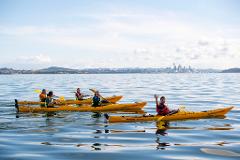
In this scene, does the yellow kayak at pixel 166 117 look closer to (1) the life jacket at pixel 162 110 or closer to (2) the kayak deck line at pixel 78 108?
(1) the life jacket at pixel 162 110

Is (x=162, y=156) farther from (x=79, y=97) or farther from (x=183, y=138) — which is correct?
(x=79, y=97)

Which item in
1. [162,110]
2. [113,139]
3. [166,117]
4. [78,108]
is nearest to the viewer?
[113,139]

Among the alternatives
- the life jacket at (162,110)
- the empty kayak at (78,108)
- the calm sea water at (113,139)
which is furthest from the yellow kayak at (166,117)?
the empty kayak at (78,108)

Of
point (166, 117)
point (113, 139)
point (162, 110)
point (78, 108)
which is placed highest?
point (162, 110)

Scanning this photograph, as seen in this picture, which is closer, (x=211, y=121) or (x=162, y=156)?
(x=162, y=156)

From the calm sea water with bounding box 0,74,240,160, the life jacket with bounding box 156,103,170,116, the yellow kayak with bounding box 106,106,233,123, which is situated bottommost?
the calm sea water with bounding box 0,74,240,160

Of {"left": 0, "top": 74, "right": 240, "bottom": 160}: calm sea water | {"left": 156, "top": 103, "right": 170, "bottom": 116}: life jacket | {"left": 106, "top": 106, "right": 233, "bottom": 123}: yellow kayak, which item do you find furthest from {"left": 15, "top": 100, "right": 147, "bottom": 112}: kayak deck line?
{"left": 156, "top": 103, "right": 170, "bottom": 116}: life jacket

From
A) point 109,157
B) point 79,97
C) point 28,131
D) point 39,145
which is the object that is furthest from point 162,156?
point 79,97

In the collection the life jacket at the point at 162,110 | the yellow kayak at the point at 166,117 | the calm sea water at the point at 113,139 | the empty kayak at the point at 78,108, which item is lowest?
the calm sea water at the point at 113,139

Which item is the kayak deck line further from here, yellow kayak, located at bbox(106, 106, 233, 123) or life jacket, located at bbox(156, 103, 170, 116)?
life jacket, located at bbox(156, 103, 170, 116)

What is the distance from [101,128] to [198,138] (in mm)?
5960

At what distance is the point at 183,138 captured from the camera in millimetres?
17031

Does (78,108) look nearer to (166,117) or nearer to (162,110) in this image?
(162,110)

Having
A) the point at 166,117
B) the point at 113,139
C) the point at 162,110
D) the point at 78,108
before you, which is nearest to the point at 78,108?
the point at 78,108
